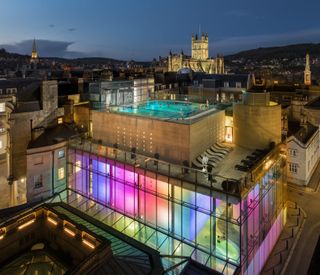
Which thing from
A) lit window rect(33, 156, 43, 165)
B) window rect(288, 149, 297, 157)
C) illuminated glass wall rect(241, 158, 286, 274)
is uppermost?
lit window rect(33, 156, 43, 165)

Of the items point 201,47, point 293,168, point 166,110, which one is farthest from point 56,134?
point 201,47

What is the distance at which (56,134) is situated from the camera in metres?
33.8

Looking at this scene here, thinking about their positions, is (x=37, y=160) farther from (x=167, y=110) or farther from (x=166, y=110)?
(x=167, y=110)

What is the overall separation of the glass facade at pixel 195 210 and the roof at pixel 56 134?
4.91 meters

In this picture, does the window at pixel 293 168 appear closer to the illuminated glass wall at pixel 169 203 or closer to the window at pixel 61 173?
the illuminated glass wall at pixel 169 203

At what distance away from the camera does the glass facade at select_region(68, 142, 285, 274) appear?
21141mm

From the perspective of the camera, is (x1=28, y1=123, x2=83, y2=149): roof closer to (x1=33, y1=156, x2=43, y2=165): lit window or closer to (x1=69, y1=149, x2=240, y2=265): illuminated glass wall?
(x1=33, y1=156, x2=43, y2=165): lit window

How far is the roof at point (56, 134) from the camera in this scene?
106ft

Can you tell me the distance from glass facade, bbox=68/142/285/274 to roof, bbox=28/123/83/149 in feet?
16.1

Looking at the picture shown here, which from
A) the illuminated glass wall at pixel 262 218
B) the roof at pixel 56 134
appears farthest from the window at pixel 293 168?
the roof at pixel 56 134

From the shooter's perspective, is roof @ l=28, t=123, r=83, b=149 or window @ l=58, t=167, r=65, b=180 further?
window @ l=58, t=167, r=65, b=180

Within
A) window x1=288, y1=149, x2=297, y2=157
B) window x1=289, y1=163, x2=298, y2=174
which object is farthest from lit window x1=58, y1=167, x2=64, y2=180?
window x1=289, y1=163, x2=298, y2=174

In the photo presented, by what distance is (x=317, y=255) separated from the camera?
2777 cm

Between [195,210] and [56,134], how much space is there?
782 inches
